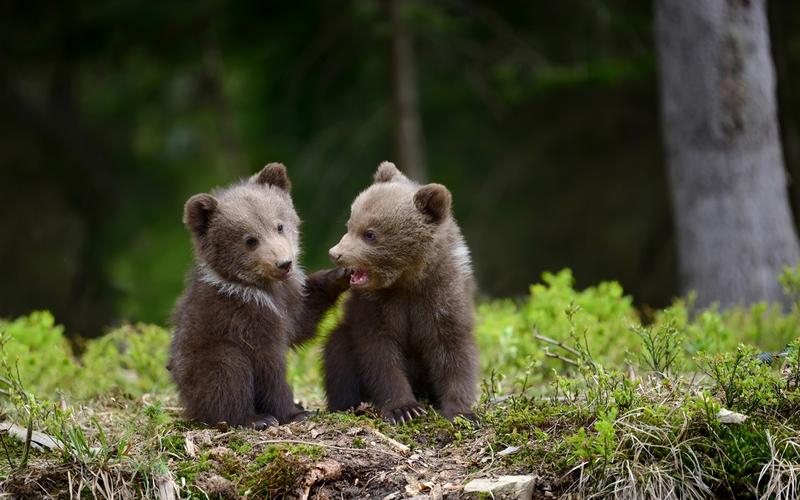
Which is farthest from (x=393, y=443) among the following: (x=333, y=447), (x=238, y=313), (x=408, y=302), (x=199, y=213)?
(x=199, y=213)

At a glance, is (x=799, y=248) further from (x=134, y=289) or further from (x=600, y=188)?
(x=134, y=289)

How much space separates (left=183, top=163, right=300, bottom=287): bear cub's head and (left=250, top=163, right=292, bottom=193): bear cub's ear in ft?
0.75

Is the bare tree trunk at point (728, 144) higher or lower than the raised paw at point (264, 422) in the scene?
higher

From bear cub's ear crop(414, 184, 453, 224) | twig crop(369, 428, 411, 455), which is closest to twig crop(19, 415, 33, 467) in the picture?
twig crop(369, 428, 411, 455)

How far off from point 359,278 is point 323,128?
9775mm

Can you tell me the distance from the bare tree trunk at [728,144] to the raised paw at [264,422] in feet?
19.1

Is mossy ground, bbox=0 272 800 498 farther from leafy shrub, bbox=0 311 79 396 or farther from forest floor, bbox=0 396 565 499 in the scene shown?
leafy shrub, bbox=0 311 79 396

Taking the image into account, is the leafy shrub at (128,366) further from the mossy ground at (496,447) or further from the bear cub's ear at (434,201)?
the bear cub's ear at (434,201)

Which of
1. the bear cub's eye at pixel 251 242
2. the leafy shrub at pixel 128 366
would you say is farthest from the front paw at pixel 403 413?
the leafy shrub at pixel 128 366

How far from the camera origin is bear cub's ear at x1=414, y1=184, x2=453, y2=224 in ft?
18.5

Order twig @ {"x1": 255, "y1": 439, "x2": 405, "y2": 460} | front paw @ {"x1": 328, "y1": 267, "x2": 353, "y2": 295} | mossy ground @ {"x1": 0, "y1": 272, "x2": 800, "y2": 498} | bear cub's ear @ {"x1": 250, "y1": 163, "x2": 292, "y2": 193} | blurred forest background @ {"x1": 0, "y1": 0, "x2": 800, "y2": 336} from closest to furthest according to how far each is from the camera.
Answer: mossy ground @ {"x1": 0, "y1": 272, "x2": 800, "y2": 498}
twig @ {"x1": 255, "y1": 439, "x2": 405, "y2": 460}
front paw @ {"x1": 328, "y1": 267, "x2": 353, "y2": 295}
bear cub's ear @ {"x1": 250, "y1": 163, "x2": 292, "y2": 193}
blurred forest background @ {"x1": 0, "y1": 0, "x2": 800, "y2": 336}

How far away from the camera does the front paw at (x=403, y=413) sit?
5383mm

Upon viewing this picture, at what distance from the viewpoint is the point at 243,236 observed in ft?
18.4

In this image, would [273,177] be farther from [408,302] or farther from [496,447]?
[496,447]
